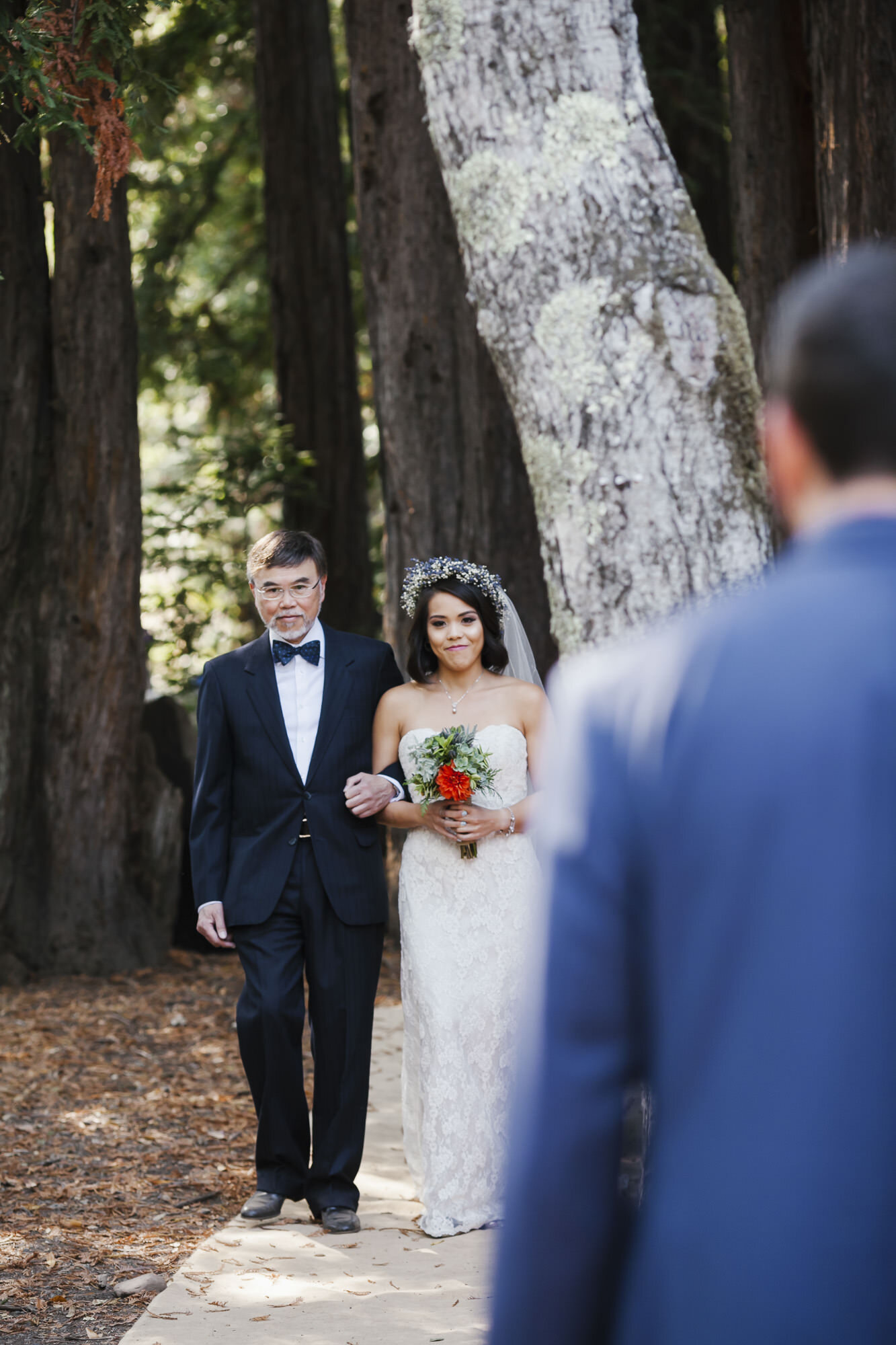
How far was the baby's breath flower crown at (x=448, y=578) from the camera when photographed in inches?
219

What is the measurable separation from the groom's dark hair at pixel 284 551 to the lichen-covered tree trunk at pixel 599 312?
188 centimetres

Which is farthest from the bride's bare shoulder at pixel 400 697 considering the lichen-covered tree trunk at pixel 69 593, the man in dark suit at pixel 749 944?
the lichen-covered tree trunk at pixel 69 593

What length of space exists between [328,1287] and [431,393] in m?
6.26

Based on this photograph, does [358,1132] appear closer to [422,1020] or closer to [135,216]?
[422,1020]

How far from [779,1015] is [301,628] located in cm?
426

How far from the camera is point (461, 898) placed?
5.45m

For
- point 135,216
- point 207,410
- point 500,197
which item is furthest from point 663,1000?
point 135,216

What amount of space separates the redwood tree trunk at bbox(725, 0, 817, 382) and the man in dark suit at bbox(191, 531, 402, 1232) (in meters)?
3.58

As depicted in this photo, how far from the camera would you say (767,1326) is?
1320mm

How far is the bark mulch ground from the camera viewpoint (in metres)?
4.82

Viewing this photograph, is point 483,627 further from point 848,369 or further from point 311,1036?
point 848,369

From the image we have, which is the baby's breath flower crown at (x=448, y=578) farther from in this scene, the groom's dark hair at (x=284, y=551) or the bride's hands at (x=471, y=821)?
the bride's hands at (x=471, y=821)

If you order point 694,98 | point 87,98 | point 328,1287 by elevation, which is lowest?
point 328,1287

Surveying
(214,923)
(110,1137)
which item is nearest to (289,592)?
(214,923)
